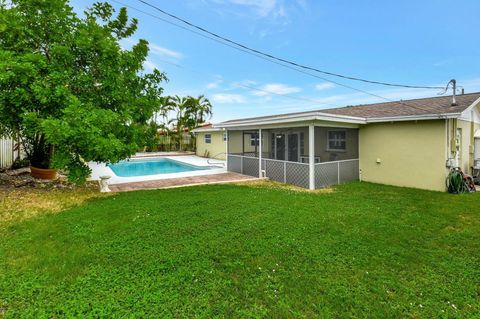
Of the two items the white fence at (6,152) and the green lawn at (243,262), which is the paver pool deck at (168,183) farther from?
the white fence at (6,152)

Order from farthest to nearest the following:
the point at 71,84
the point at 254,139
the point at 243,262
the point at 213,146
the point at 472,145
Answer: the point at 213,146 → the point at 254,139 → the point at 472,145 → the point at 71,84 → the point at 243,262

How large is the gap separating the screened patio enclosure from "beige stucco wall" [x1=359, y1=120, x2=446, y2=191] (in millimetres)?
630

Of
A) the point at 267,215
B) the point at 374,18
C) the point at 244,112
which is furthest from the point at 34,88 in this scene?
the point at 244,112

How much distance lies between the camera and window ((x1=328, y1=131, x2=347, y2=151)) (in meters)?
12.0

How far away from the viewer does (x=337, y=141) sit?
12367 millimetres

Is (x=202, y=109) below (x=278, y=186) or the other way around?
the other way around

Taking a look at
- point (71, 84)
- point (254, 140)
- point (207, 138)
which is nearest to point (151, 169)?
point (254, 140)

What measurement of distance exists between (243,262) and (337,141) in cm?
994

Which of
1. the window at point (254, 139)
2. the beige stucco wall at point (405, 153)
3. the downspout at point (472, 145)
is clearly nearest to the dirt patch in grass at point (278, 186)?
the beige stucco wall at point (405, 153)

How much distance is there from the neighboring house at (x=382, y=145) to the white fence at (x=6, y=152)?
11.9 m

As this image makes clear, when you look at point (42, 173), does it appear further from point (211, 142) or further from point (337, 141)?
point (211, 142)

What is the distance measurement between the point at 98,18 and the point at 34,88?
4.66 meters

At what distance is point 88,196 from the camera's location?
28.0ft

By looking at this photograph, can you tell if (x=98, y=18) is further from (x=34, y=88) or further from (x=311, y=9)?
(x=311, y=9)
